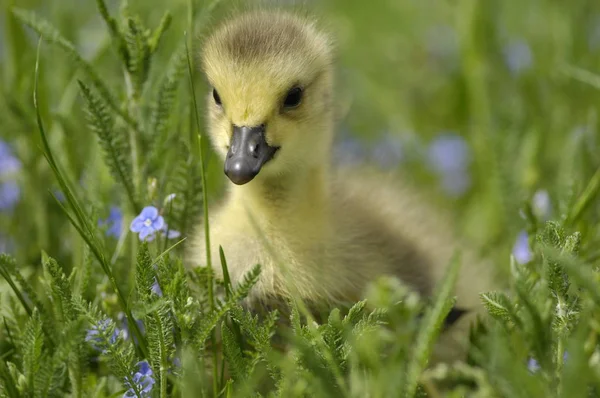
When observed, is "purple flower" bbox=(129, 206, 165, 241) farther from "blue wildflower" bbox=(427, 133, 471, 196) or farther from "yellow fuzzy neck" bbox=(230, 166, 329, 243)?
"blue wildflower" bbox=(427, 133, 471, 196)

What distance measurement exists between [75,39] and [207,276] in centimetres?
148

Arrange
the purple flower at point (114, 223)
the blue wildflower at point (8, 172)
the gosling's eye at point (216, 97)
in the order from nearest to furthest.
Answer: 1. the gosling's eye at point (216, 97)
2. the purple flower at point (114, 223)
3. the blue wildflower at point (8, 172)

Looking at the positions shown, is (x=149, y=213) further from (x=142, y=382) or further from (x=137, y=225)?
(x=142, y=382)

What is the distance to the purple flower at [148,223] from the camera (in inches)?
65.7

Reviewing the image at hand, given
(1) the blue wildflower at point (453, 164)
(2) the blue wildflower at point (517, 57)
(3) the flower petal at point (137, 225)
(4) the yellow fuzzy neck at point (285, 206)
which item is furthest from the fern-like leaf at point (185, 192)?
(2) the blue wildflower at point (517, 57)

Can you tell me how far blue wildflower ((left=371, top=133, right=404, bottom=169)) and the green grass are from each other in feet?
0.05

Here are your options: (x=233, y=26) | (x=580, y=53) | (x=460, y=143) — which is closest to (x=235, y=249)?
(x=233, y=26)

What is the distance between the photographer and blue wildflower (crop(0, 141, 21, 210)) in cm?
237

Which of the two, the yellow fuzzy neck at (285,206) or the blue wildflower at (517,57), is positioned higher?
the blue wildflower at (517,57)

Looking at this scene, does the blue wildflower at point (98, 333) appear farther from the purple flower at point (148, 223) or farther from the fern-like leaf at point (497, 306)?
the fern-like leaf at point (497, 306)

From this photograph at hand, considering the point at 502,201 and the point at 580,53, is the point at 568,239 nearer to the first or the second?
the point at 502,201

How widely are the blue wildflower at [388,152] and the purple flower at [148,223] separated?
138 centimetres

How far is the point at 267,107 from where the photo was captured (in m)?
1.75

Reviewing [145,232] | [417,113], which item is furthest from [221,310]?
[417,113]
